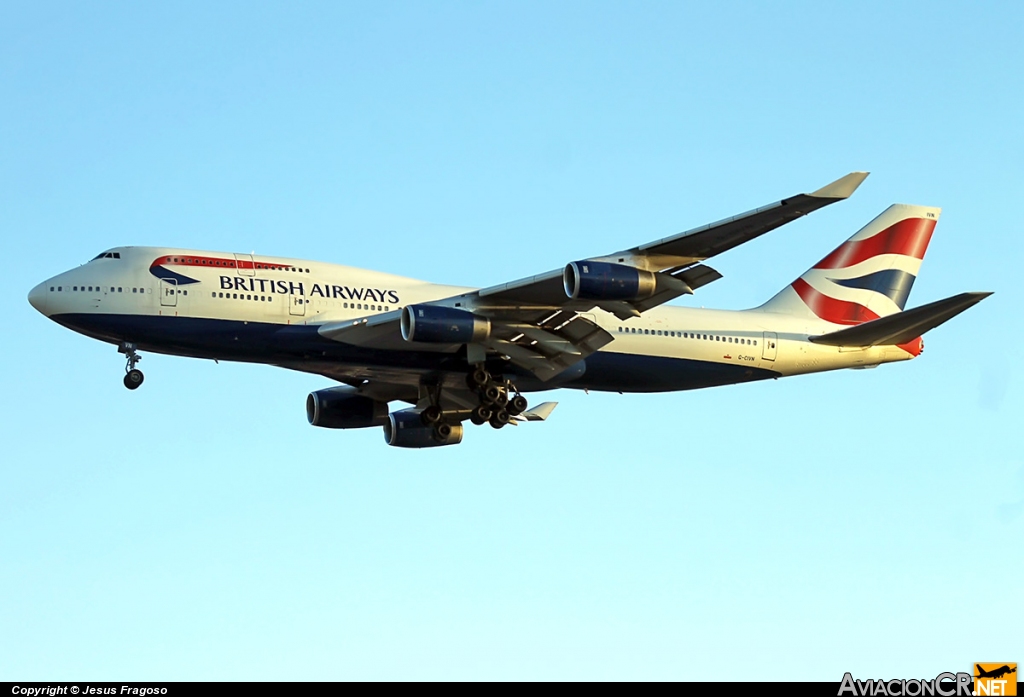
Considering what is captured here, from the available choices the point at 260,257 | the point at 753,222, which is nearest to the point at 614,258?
the point at 753,222

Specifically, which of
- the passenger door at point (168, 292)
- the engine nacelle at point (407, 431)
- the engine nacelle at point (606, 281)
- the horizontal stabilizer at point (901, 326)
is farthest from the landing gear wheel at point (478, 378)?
the horizontal stabilizer at point (901, 326)

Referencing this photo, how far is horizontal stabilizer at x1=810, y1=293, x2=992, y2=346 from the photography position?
124ft

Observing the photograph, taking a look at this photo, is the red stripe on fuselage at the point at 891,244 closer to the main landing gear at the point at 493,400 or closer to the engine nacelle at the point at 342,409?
the main landing gear at the point at 493,400

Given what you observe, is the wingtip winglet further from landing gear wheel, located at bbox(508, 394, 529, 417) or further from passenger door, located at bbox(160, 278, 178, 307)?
passenger door, located at bbox(160, 278, 178, 307)

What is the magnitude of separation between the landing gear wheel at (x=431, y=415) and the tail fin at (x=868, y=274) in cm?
1078

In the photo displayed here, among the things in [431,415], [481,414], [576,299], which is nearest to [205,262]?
[431,415]

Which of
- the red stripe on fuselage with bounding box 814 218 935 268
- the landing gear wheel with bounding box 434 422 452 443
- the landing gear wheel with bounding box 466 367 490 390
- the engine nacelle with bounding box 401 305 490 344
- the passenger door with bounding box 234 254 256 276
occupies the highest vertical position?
the red stripe on fuselage with bounding box 814 218 935 268

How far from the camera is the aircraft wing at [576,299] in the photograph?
109 ft

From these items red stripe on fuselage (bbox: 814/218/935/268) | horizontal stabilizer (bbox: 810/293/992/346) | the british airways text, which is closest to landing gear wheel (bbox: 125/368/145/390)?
the british airways text

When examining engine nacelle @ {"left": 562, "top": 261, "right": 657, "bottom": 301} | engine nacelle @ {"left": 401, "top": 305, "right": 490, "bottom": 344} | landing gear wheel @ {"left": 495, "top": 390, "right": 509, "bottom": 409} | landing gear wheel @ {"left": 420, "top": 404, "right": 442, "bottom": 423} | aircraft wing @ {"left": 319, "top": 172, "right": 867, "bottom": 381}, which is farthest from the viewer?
landing gear wheel @ {"left": 420, "top": 404, "right": 442, "bottom": 423}

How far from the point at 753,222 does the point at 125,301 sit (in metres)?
16.4

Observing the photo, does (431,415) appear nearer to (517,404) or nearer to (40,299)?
(517,404)

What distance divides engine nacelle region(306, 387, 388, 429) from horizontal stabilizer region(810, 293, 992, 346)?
13618 mm

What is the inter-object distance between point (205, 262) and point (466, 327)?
7416 millimetres
